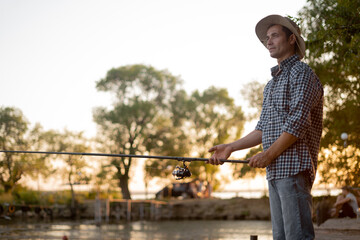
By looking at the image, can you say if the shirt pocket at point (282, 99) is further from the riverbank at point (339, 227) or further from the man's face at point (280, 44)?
the riverbank at point (339, 227)

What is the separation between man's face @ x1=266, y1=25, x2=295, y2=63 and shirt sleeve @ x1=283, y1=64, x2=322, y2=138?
227 millimetres

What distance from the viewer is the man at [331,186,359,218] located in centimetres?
1083

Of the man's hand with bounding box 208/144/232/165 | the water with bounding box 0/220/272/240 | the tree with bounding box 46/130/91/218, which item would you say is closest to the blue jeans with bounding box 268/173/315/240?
the man's hand with bounding box 208/144/232/165

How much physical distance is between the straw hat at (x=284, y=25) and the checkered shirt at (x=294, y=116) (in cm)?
8

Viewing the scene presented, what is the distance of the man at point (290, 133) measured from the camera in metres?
2.47

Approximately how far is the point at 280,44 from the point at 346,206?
912 centimetres

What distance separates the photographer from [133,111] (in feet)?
116

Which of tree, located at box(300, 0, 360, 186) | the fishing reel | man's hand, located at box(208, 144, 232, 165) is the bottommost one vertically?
the fishing reel

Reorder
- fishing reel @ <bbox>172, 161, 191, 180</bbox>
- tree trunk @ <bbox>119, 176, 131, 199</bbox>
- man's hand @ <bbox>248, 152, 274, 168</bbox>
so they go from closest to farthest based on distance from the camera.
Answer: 1. man's hand @ <bbox>248, 152, 274, 168</bbox>
2. fishing reel @ <bbox>172, 161, 191, 180</bbox>
3. tree trunk @ <bbox>119, 176, 131, 199</bbox>

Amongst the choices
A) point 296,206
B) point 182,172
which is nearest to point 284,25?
point 296,206

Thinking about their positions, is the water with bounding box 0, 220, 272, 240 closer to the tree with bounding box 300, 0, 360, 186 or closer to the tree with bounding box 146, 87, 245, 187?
the tree with bounding box 300, 0, 360, 186

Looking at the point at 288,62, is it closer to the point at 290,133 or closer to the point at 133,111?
the point at 290,133

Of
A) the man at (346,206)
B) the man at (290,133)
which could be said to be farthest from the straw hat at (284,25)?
the man at (346,206)

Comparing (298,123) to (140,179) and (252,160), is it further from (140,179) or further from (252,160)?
(140,179)
